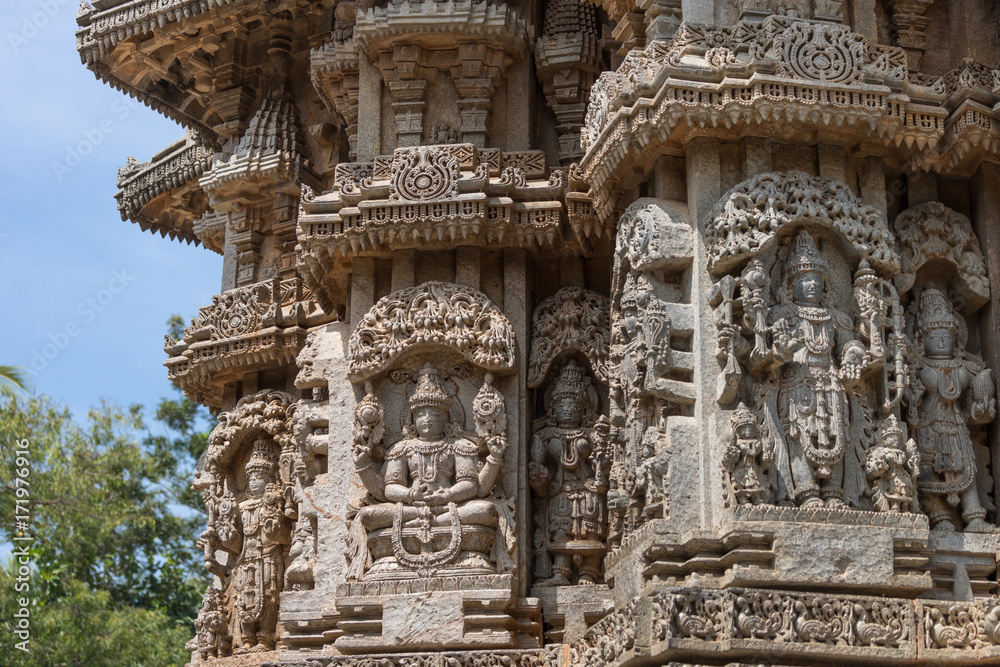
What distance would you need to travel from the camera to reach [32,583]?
21.1 metres

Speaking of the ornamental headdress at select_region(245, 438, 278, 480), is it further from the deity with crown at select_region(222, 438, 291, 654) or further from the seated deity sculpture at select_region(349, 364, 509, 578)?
the seated deity sculpture at select_region(349, 364, 509, 578)

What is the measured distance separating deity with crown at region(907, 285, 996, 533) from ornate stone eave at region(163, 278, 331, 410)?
6.73 m

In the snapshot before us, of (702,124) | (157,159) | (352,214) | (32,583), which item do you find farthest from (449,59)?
(32,583)

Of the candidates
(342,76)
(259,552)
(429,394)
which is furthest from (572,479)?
(342,76)

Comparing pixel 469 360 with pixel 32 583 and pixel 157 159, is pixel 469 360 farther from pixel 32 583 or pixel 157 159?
pixel 32 583

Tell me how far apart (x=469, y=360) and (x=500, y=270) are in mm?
1114

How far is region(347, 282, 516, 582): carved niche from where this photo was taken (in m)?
12.7

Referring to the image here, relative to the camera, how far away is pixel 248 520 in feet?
51.3

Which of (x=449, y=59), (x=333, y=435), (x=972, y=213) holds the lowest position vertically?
(x=333, y=435)

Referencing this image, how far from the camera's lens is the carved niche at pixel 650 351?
440 inches

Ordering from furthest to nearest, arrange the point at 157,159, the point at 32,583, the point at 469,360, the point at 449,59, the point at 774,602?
1. the point at 32,583
2. the point at 157,159
3. the point at 449,59
4. the point at 469,360
5. the point at 774,602

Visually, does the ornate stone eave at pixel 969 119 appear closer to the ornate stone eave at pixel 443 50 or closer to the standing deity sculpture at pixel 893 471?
the standing deity sculpture at pixel 893 471

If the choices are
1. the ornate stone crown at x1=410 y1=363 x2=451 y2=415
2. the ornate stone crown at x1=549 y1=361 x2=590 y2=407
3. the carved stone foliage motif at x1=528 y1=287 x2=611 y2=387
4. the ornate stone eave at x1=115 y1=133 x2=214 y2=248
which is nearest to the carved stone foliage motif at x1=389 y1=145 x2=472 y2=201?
the carved stone foliage motif at x1=528 y1=287 x2=611 y2=387

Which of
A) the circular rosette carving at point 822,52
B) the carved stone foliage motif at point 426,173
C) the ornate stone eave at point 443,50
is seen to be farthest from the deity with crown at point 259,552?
the circular rosette carving at point 822,52
